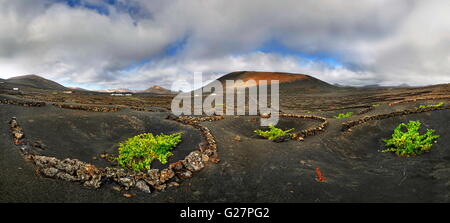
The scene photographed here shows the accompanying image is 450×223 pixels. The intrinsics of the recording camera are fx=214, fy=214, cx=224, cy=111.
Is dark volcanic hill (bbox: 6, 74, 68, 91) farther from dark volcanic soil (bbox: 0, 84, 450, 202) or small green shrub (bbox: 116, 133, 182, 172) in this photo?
small green shrub (bbox: 116, 133, 182, 172)

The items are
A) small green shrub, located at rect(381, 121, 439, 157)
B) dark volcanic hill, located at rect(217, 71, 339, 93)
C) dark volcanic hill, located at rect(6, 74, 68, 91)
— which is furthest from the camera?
dark volcanic hill, located at rect(217, 71, 339, 93)

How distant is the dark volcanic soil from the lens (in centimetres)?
740

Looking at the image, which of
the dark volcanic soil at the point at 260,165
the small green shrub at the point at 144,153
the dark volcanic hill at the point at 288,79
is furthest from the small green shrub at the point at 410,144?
the dark volcanic hill at the point at 288,79

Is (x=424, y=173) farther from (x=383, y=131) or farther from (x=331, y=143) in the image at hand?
(x=383, y=131)

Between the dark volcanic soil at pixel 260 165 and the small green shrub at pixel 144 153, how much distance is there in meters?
0.73

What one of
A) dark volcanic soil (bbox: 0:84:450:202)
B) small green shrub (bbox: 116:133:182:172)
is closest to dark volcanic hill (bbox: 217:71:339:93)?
dark volcanic soil (bbox: 0:84:450:202)

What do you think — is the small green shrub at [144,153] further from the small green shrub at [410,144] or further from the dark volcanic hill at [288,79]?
the dark volcanic hill at [288,79]

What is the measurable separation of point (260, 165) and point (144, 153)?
594 centimetres

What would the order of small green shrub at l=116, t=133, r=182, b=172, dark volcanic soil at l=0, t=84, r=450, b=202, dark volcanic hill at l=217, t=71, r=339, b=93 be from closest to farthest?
dark volcanic soil at l=0, t=84, r=450, b=202 < small green shrub at l=116, t=133, r=182, b=172 < dark volcanic hill at l=217, t=71, r=339, b=93

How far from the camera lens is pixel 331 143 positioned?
1341 cm

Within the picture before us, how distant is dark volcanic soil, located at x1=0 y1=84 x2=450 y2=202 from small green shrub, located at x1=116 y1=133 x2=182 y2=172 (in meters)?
0.73

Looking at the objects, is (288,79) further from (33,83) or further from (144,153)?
(33,83)

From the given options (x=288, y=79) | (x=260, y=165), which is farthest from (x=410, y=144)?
(x=288, y=79)

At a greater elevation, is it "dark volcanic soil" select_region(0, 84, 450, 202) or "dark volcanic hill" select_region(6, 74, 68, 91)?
"dark volcanic hill" select_region(6, 74, 68, 91)
